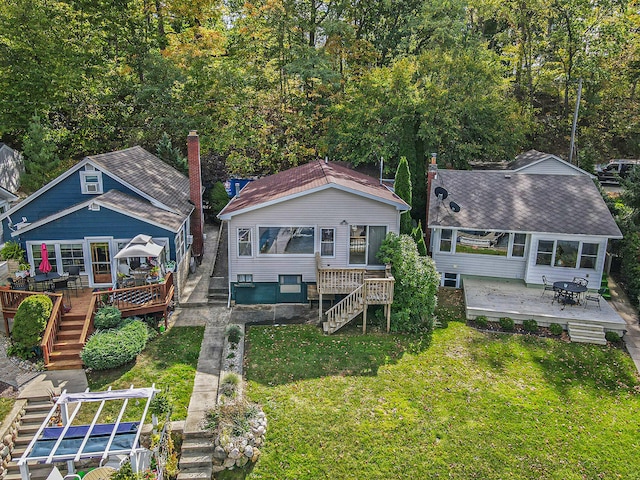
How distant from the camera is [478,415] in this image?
13289 mm

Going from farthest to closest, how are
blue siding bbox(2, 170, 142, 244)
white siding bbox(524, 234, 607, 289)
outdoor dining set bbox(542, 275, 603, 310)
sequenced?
white siding bbox(524, 234, 607, 289) < blue siding bbox(2, 170, 142, 244) < outdoor dining set bbox(542, 275, 603, 310)

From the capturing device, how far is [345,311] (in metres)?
17.4

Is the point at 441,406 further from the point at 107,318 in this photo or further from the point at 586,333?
the point at 107,318

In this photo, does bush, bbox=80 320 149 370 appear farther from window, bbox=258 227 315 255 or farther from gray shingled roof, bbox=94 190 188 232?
window, bbox=258 227 315 255

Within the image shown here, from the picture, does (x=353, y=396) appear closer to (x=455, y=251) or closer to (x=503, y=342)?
(x=503, y=342)

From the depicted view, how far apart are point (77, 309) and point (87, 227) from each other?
3.04 metres

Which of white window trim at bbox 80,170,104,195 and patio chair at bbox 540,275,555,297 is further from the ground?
white window trim at bbox 80,170,104,195

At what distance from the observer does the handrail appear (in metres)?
14.8

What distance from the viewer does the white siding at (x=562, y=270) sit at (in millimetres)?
19688

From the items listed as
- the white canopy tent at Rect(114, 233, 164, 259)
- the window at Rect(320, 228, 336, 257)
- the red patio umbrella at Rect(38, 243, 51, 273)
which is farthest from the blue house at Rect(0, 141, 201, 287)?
the window at Rect(320, 228, 336, 257)

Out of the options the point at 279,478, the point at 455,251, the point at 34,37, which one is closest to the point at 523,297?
the point at 455,251

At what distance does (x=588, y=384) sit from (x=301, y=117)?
24.0m

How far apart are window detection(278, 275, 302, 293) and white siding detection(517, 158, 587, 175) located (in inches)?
555

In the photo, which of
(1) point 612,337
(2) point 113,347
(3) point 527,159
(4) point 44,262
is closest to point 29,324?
(2) point 113,347
